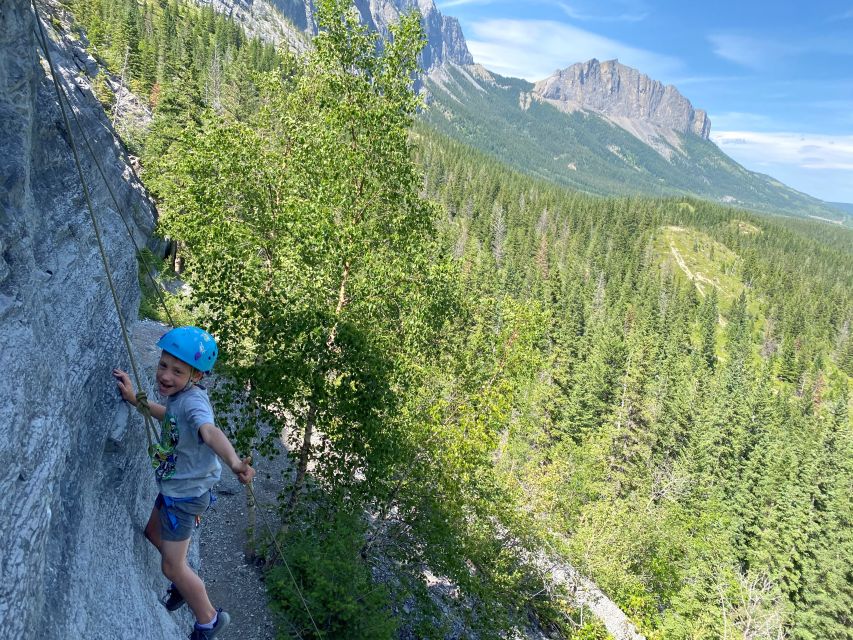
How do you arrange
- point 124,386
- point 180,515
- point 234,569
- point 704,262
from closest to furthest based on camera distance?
point 180,515, point 124,386, point 234,569, point 704,262

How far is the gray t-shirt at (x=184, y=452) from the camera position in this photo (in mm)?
4676

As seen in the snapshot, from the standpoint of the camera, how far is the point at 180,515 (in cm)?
505

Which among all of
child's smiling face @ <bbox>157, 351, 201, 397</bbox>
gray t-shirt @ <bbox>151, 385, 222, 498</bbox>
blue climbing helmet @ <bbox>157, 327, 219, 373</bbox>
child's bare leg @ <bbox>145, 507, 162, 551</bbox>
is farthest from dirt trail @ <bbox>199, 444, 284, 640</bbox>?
blue climbing helmet @ <bbox>157, 327, 219, 373</bbox>

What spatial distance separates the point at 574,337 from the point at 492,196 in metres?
80.3

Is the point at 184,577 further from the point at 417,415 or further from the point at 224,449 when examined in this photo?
the point at 417,415

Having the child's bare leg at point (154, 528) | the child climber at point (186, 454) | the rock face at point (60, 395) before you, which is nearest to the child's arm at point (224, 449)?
the child climber at point (186, 454)

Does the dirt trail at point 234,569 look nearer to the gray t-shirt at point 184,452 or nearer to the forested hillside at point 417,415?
the forested hillside at point 417,415

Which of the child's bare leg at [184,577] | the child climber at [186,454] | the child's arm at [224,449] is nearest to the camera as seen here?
the child's arm at [224,449]

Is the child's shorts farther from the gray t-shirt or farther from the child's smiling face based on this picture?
the child's smiling face

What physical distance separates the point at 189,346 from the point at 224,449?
1.02 m

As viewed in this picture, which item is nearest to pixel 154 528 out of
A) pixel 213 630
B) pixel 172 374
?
pixel 213 630

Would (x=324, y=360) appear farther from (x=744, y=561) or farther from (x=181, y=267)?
(x=744, y=561)

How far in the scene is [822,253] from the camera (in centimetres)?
19588

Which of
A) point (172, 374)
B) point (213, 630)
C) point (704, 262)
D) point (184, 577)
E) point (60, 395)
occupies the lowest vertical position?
point (704, 262)
